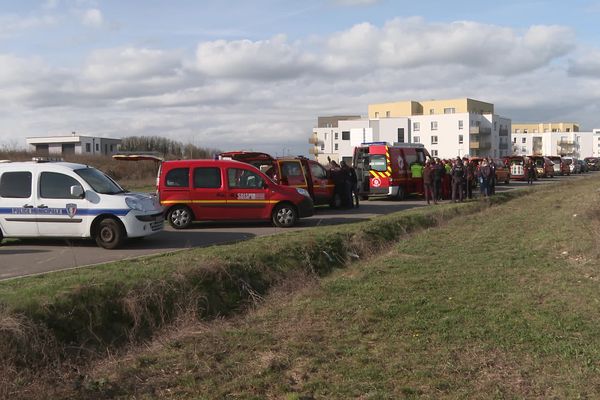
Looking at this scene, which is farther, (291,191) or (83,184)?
(291,191)

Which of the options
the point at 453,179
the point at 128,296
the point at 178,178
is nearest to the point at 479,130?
the point at 453,179

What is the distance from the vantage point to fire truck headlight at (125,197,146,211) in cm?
1230

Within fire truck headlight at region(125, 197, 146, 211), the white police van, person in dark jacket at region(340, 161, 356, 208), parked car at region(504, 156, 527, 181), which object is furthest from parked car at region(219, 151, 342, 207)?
parked car at region(504, 156, 527, 181)

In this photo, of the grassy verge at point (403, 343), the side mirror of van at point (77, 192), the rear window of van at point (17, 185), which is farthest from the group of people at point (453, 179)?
the rear window of van at point (17, 185)

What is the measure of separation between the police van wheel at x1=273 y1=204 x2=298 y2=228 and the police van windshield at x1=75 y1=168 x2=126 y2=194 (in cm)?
464

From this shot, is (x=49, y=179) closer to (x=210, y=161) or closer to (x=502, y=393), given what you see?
→ (x=210, y=161)

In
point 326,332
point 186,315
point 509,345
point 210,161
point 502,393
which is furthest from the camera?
point 210,161

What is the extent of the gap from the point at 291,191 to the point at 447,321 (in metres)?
9.70

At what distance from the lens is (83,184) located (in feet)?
40.3

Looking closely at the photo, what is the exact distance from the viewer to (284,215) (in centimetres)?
1636

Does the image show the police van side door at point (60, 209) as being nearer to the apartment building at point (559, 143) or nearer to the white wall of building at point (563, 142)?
the apartment building at point (559, 143)

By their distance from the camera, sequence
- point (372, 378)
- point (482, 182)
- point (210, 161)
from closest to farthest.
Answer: point (372, 378) → point (210, 161) → point (482, 182)

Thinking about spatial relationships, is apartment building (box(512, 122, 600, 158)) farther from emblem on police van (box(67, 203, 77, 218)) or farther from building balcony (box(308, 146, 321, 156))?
emblem on police van (box(67, 203, 77, 218))

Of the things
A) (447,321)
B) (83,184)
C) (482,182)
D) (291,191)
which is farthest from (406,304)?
(482,182)
